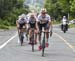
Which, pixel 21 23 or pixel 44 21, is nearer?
pixel 44 21

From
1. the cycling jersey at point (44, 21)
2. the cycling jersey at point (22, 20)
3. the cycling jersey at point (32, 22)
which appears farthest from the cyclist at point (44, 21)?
the cycling jersey at point (22, 20)

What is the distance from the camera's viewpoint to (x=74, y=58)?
1659 centimetres

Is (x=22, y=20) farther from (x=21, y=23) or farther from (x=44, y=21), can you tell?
(x=44, y=21)

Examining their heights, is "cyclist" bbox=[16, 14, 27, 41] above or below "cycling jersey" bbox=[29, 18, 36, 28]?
below

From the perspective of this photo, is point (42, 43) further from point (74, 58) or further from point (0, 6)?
point (0, 6)

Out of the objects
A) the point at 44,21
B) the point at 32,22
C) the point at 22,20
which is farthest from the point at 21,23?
the point at 44,21

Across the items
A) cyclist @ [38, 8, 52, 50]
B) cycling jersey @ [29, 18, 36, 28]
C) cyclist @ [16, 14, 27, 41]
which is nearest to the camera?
cyclist @ [38, 8, 52, 50]

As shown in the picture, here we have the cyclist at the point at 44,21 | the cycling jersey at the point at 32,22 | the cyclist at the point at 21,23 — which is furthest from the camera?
the cyclist at the point at 21,23

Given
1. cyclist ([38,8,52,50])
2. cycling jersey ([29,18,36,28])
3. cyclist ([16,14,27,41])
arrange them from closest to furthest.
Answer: cyclist ([38,8,52,50]) → cycling jersey ([29,18,36,28]) → cyclist ([16,14,27,41])

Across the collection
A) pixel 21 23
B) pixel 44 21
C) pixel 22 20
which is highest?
pixel 44 21

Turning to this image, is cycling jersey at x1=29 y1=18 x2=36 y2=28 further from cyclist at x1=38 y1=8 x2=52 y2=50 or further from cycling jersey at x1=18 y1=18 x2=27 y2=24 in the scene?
cycling jersey at x1=18 y1=18 x2=27 y2=24

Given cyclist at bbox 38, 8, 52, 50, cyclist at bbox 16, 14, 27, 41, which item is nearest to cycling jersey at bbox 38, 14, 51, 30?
A: cyclist at bbox 38, 8, 52, 50

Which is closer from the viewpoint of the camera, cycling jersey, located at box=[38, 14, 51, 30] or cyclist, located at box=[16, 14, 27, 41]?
cycling jersey, located at box=[38, 14, 51, 30]

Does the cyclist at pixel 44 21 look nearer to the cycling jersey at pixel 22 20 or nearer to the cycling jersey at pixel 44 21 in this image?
the cycling jersey at pixel 44 21
